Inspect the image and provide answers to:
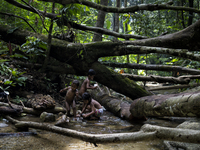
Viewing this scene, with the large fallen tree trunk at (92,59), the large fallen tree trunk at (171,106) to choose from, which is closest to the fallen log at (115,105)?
the large fallen tree trunk at (92,59)

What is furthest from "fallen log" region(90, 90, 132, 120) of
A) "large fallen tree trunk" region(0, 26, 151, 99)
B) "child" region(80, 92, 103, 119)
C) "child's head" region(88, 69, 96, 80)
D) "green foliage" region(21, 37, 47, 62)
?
"green foliage" region(21, 37, 47, 62)

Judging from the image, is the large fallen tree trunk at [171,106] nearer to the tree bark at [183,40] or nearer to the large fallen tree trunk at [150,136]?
the large fallen tree trunk at [150,136]

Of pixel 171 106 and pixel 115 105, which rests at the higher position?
pixel 171 106

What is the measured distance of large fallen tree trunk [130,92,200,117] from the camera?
8.71 ft

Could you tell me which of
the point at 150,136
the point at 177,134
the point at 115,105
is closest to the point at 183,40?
the point at 115,105

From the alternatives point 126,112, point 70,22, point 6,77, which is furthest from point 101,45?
→ point 6,77

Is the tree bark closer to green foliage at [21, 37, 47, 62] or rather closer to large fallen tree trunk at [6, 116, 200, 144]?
large fallen tree trunk at [6, 116, 200, 144]

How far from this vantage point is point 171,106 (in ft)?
10.3

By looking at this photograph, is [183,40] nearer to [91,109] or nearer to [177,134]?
[91,109]

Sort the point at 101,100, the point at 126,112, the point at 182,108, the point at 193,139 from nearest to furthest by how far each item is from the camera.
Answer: the point at 193,139 → the point at 182,108 → the point at 126,112 → the point at 101,100

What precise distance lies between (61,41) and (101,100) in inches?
118

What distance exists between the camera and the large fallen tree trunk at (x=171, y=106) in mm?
2654

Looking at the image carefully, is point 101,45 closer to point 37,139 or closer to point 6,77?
point 6,77

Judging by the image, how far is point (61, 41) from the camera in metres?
6.43
